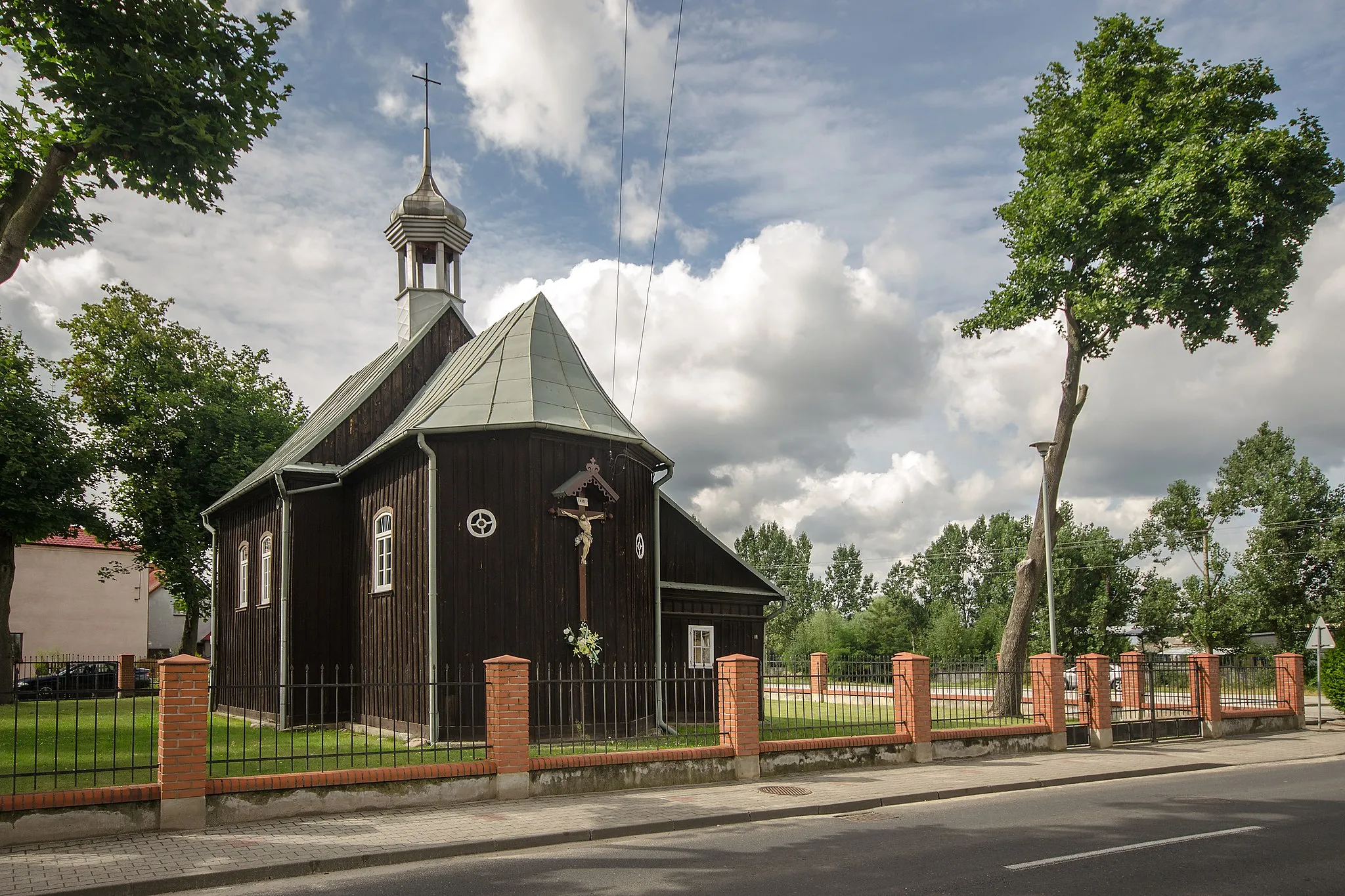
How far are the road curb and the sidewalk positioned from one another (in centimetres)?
1

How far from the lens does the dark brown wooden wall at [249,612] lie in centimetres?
1912

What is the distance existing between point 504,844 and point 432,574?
6.38 meters

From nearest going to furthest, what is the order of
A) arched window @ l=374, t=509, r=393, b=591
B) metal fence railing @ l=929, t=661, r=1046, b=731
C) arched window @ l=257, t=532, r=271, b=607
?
metal fence railing @ l=929, t=661, r=1046, b=731 < arched window @ l=374, t=509, r=393, b=591 < arched window @ l=257, t=532, r=271, b=607

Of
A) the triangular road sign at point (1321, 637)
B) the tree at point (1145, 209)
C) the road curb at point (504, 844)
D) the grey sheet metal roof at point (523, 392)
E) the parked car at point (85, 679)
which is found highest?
the tree at point (1145, 209)

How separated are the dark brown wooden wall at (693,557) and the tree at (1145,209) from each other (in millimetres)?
6025

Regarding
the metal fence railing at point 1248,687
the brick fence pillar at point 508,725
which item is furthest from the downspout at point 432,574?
the metal fence railing at point 1248,687

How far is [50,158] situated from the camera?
380 inches

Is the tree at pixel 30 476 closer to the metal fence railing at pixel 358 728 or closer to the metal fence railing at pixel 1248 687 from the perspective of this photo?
the metal fence railing at pixel 358 728

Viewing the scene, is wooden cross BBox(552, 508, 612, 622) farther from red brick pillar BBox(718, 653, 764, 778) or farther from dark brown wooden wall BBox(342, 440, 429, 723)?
red brick pillar BBox(718, 653, 764, 778)

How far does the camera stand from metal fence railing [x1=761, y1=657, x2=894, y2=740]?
1555 centimetres

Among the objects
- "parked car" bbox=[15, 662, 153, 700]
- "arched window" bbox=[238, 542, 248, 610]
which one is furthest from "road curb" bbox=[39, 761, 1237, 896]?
"arched window" bbox=[238, 542, 248, 610]

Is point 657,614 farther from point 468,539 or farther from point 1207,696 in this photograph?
point 1207,696

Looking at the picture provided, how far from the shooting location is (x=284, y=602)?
1795 cm

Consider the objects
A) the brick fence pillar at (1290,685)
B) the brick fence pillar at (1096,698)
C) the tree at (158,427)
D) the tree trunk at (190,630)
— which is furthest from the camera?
the tree trunk at (190,630)
